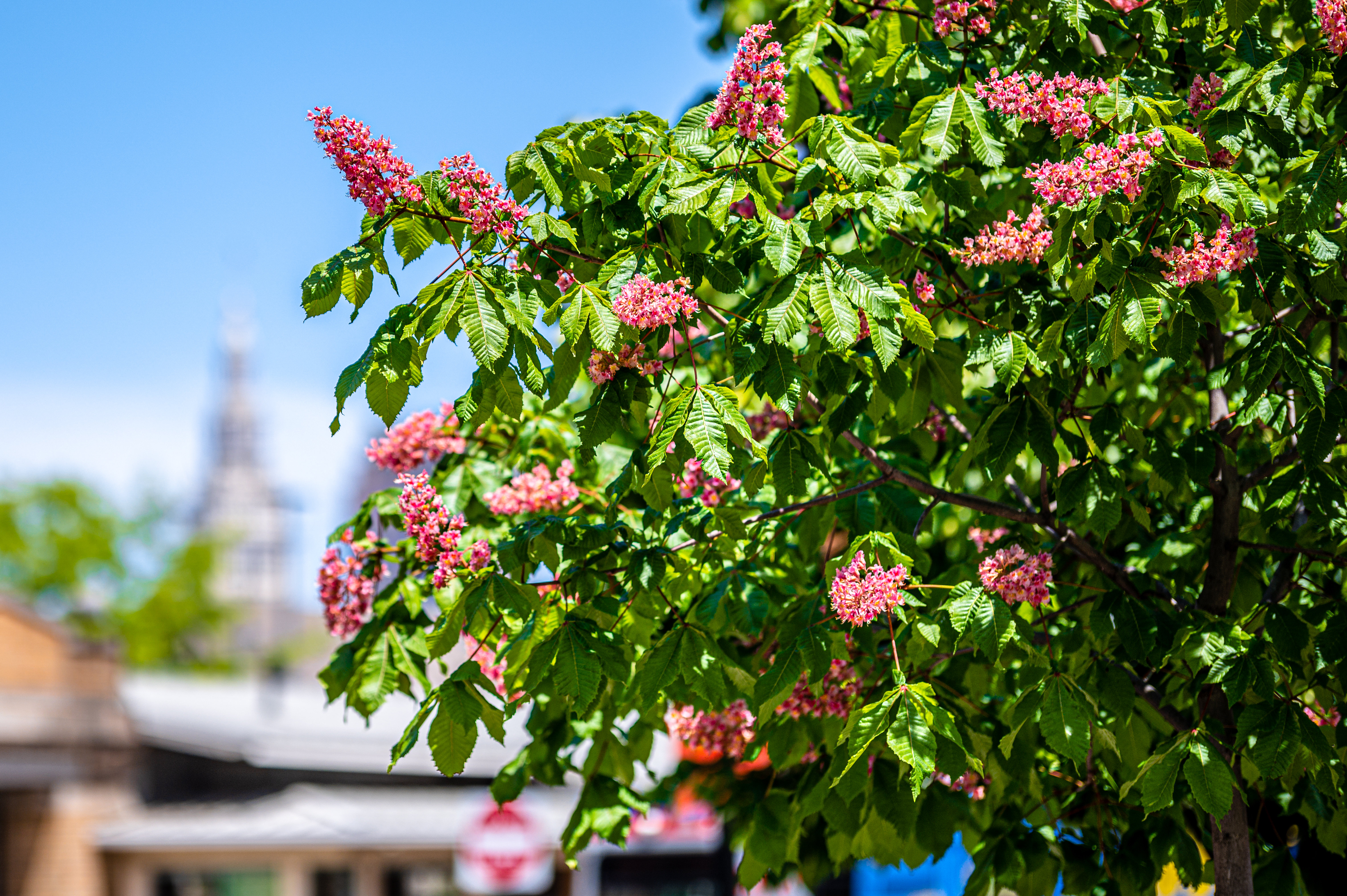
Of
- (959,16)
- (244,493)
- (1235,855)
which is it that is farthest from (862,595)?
(244,493)

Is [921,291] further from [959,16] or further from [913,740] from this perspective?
[913,740]

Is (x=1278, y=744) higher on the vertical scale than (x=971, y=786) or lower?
lower

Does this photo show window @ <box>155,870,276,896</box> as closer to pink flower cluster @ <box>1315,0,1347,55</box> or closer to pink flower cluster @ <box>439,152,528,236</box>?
pink flower cluster @ <box>439,152,528,236</box>

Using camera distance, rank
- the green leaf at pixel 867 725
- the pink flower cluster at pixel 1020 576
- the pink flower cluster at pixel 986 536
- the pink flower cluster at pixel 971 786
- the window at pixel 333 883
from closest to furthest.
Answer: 1. the green leaf at pixel 867 725
2. the pink flower cluster at pixel 1020 576
3. the pink flower cluster at pixel 971 786
4. the pink flower cluster at pixel 986 536
5. the window at pixel 333 883

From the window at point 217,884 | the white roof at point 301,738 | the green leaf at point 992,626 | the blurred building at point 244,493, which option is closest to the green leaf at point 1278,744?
the green leaf at point 992,626

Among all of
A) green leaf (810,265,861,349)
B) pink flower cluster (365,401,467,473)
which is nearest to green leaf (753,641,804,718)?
green leaf (810,265,861,349)

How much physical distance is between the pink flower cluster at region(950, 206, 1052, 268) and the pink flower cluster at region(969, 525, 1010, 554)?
49.8 inches

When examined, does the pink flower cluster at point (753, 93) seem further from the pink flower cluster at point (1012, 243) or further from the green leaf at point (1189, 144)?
the green leaf at point (1189, 144)

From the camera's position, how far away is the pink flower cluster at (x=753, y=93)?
3957mm

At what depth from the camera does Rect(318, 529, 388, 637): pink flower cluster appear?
5293 millimetres

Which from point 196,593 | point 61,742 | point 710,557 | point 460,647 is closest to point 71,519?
point 196,593

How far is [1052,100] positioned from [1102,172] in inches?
15.2

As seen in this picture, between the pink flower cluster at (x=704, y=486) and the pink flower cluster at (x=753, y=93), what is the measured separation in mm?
1205

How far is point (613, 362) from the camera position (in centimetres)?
389
